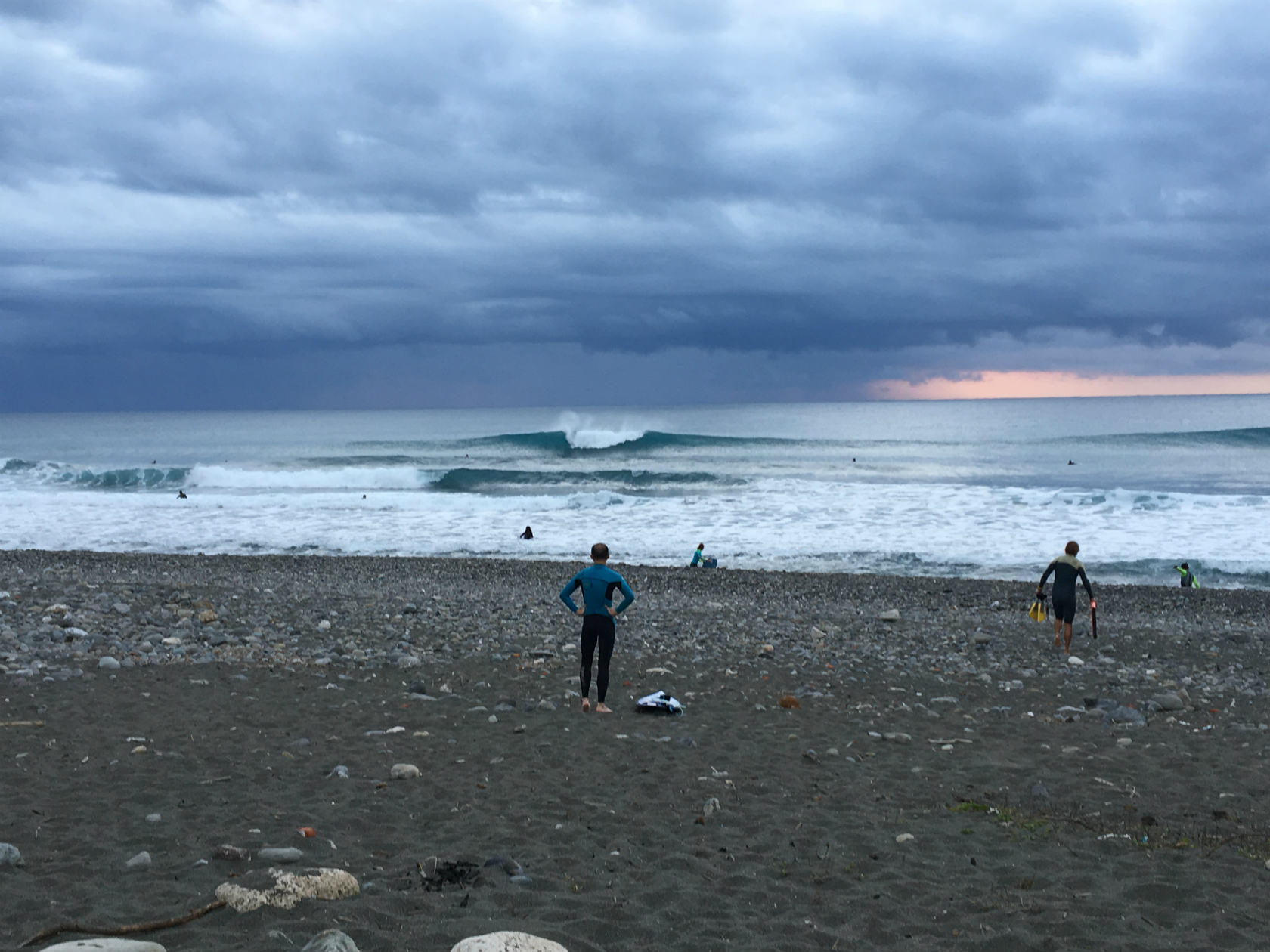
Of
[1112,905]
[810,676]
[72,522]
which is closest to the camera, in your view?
[1112,905]

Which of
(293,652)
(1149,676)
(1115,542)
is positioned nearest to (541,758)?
(293,652)

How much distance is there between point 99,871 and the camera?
5.15 meters

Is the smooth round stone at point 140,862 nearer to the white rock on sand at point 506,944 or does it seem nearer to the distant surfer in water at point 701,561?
the white rock on sand at point 506,944

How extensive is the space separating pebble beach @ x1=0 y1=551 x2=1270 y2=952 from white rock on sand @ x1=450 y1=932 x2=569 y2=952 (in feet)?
1.02

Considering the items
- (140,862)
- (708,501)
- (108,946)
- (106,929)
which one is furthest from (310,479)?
Answer: (108,946)

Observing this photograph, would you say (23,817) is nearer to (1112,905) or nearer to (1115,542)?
(1112,905)

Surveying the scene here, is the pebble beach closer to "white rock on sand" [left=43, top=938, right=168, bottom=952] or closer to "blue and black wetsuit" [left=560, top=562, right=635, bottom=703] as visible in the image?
"white rock on sand" [left=43, top=938, right=168, bottom=952]

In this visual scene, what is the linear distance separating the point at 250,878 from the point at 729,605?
12516 millimetres

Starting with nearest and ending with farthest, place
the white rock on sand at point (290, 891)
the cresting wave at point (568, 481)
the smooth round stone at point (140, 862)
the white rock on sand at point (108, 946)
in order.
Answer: the white rock on sand at point (108, 946) → the white rock on sand at point (290, 891) → the smooth round stone at point (140, 862) → the cresting wave at point (568, 481)

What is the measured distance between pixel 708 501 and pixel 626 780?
100 ft

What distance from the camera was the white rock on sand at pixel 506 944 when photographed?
410 centimetres

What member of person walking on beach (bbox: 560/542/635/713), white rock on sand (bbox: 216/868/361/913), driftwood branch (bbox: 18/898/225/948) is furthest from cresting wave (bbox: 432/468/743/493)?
driftwood branch (bbox: 18/898/225/948)

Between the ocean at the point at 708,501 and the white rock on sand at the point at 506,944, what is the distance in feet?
65.2

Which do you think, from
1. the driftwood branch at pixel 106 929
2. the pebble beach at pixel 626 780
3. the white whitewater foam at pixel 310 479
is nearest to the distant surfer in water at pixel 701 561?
the pebble beach at pixel 626 780
